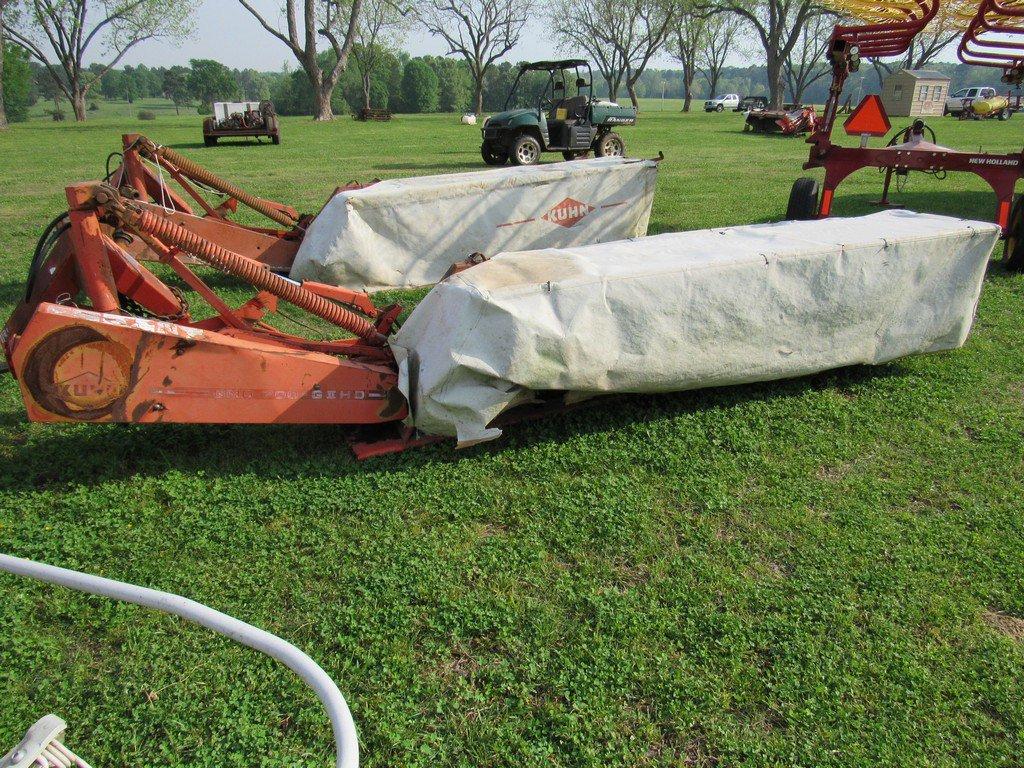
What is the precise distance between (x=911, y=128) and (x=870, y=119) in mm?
1601

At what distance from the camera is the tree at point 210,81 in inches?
3219

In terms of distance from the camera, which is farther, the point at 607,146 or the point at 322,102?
the point at 322,102

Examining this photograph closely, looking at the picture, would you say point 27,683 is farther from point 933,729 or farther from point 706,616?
point 933,729

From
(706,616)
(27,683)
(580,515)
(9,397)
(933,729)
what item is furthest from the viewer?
(9,397)

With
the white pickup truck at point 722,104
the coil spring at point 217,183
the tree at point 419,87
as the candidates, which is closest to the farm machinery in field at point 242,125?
the coil spring at point 217,183

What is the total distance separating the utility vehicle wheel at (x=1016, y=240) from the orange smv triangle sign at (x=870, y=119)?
1.60 meters

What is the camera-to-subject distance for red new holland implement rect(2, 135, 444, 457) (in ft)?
10.4

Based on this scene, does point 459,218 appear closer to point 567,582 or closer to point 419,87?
point 567,582

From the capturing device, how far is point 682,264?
386 centimetres

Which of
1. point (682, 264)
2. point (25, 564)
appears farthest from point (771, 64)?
point (25, 564)

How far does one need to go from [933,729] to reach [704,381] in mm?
2067

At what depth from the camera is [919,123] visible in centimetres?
902

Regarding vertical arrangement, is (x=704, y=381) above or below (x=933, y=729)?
above

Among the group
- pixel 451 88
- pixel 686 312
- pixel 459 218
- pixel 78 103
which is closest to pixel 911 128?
pixel 459 218
